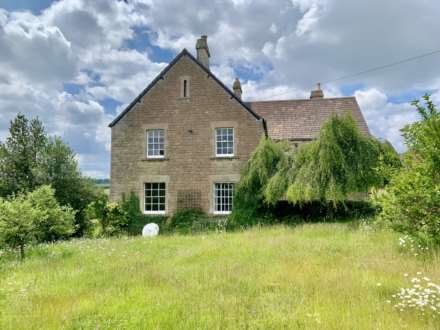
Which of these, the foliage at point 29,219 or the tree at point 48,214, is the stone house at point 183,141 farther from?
the foliage at point 29,219

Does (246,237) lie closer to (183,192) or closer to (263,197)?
(263,197)

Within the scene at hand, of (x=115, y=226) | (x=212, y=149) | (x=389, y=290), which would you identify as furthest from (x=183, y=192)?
(x=389, y=290)

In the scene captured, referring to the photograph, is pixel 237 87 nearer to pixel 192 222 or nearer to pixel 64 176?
pixel 192 222

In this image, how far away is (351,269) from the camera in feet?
21.4

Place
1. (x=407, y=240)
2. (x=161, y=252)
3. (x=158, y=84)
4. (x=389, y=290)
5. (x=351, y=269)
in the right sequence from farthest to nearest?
(x=158, y=84) → (x=161, y=252) → (x=407, y=240) → (x=351, y=269) → (x=389, y=290)

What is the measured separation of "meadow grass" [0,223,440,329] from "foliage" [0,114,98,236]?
16.9 m

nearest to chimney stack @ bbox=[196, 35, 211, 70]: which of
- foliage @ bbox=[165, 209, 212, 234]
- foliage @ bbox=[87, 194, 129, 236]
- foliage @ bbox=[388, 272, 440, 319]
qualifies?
foliage @ bbox=[165, 209, 212, 234]

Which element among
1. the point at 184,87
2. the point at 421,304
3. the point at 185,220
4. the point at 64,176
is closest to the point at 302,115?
the point at 184,87

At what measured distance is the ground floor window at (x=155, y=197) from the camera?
1814cm

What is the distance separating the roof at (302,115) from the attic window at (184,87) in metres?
6.41

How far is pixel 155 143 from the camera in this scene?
18.5 meters

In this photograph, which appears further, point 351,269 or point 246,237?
point 246,237

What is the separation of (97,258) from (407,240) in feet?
28.2

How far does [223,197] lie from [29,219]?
998cm
